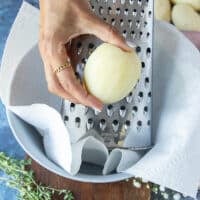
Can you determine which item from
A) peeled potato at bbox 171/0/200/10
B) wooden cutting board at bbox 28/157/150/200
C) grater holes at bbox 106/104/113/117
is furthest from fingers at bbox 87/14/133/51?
peeled potato at bbox 171/0/200/10

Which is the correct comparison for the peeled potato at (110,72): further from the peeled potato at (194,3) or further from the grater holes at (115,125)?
the peeled potato at (194,3)

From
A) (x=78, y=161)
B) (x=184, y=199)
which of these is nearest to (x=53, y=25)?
(x=78, y=161)

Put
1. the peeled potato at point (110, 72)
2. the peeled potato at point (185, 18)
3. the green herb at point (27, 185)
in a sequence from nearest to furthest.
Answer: the peeled potato at point (110, 72) → the green herb at point (27, 185) → the peeled potato at point (185, 18)

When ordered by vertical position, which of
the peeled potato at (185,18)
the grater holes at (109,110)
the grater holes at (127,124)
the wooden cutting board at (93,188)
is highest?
the peeled potato at (185,18)

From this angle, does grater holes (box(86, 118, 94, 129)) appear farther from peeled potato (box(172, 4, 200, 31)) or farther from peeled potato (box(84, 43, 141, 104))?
peeled potato (box(172, 4, 200, 31))

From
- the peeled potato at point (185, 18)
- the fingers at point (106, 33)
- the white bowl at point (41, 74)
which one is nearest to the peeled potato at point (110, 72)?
the fingers at point (106, 33)

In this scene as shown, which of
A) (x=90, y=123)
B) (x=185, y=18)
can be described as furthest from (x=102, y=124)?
(x=185, y=18)

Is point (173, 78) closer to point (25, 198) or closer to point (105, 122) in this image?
point (105, 122)
